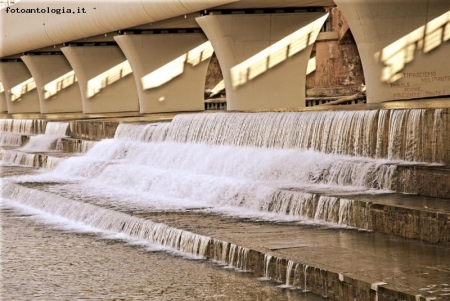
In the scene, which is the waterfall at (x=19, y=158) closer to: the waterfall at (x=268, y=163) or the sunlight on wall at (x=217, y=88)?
the waterfall at (x=268, y=163)

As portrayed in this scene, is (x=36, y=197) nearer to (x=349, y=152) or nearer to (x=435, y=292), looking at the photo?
(x=349, y=152)

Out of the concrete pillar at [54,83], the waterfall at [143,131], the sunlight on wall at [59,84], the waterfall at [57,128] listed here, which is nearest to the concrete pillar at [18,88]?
the concrete pillar at [54,83]

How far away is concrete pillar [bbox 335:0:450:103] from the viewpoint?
20.6 meters

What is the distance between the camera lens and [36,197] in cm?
1691

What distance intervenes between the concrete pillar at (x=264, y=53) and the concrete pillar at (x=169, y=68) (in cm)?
529

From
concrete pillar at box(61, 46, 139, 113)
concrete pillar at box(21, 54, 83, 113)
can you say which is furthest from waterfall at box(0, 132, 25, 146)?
concrete pillar at box(21, 54, 83, 113)

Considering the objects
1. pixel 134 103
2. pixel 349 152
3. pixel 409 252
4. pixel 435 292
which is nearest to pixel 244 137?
pixel 349 152

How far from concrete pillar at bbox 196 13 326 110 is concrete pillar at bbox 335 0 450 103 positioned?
5.00 metres

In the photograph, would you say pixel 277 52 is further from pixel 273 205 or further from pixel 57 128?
pixel 273 205

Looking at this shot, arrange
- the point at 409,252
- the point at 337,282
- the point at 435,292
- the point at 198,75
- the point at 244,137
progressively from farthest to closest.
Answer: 1. the point at 198,75
2. the point at 244,137
3. the point at 409,252
4. the point at 337,282
5. the point at 435,292

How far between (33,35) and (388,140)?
27.2 meters

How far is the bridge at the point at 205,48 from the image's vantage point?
68.2 feet

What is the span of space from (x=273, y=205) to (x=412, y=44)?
935 cm

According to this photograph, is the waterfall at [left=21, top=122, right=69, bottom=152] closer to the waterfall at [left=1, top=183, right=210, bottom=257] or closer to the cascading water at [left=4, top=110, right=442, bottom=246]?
the cascading water at [left=4, top=110, right=442, bottom=246]
